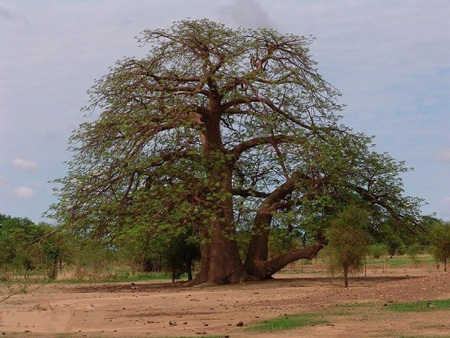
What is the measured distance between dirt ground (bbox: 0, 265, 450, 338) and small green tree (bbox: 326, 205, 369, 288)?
1.21 m

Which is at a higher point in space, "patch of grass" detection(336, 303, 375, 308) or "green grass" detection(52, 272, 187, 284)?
"green grass" detection(52, 272, 187, 284)

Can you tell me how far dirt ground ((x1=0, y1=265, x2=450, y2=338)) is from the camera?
49.6ft

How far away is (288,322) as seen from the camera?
631 inches

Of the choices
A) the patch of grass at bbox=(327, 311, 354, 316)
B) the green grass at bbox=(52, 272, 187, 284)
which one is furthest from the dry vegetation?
the green grass at bbox=(52, 272, 187, 284)

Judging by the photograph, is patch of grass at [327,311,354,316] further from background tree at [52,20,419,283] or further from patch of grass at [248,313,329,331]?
background tree at [52,20,419,283]

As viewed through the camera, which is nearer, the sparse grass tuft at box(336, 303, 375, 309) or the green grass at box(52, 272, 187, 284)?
the sparse grass tuft at box(336, 303, 375, 309)

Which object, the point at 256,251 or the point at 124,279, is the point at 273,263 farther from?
the point at 124,279

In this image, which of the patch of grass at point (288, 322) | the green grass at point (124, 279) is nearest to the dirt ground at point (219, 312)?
the patch of grass at point (288, 322)

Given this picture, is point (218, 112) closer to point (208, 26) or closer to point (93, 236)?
point (208, 26)

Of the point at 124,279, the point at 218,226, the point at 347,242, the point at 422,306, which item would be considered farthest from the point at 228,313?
the point at 124,279

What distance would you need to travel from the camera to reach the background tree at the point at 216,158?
1214 inches

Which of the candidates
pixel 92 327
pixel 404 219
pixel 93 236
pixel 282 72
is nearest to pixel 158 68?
pixel 282 72

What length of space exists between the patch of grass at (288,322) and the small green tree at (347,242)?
9433 mm

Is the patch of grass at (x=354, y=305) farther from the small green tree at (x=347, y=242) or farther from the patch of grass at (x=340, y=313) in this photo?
the small green tree at (x=347, y=242)
